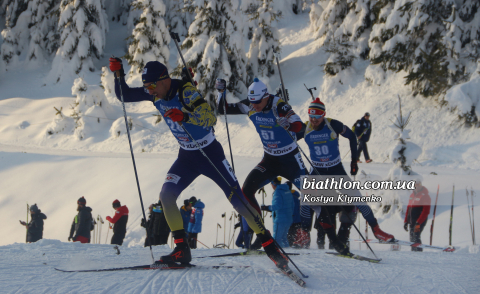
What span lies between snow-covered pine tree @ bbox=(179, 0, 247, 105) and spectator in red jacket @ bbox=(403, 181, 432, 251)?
485 inches

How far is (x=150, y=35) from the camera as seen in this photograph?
2167cm

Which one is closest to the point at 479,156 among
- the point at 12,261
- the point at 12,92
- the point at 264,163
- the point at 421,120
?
the point at 421,120

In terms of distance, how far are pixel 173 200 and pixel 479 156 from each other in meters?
11.4

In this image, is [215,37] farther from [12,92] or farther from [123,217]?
[12,92]

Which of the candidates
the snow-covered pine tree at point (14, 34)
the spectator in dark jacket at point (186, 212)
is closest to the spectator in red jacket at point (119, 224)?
the spectator in dark jacket at point (186, 212)

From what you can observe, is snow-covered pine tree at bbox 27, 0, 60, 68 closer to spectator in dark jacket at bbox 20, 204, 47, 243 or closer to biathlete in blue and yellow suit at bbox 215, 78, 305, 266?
spectator in dark jacket at bbox 20, 204, 47, 243

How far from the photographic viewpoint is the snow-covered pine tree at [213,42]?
1847cm

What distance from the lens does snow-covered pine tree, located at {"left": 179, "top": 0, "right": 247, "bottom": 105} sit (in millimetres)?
18469

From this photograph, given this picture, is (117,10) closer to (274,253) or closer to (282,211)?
(282,211)

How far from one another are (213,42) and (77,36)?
11.5m

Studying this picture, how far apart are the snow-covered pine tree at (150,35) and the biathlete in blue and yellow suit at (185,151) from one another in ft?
60.4

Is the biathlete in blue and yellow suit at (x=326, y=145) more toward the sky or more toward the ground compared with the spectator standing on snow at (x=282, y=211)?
more toward the sky

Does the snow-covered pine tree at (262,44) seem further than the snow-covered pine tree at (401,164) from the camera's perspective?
Yes

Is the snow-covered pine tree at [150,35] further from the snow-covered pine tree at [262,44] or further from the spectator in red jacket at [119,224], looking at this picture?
the spectator in red jacket at [119,224]
